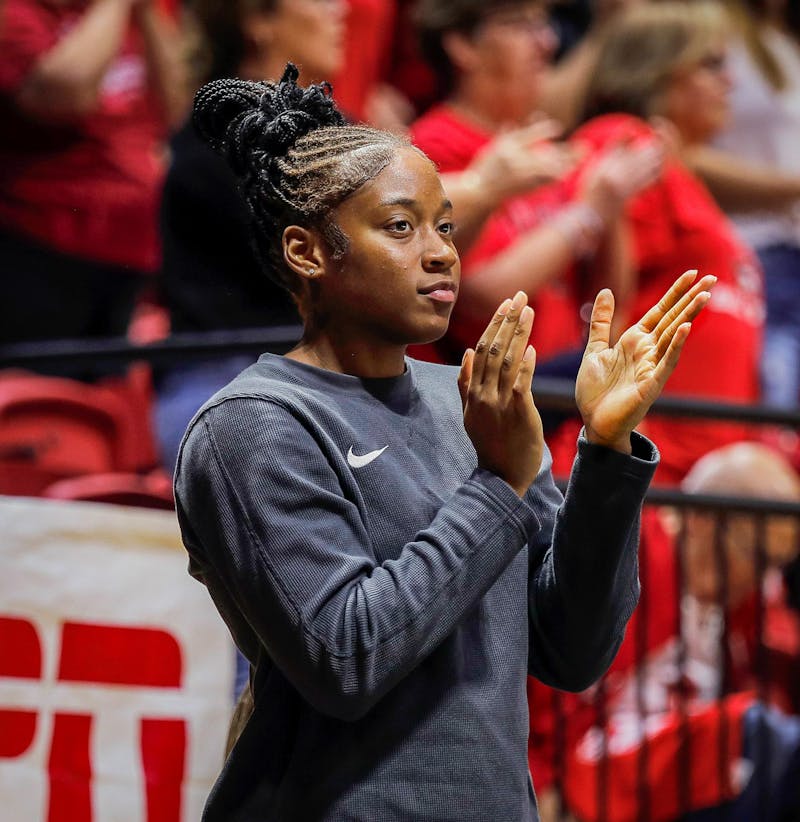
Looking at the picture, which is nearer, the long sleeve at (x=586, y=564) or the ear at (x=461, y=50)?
the long sleeve at (x=586, y=564)

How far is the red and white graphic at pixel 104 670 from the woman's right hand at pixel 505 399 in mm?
1358

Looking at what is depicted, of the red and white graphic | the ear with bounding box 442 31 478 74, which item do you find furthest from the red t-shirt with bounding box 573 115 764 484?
the red and white graphic

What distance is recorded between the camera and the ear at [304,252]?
5.43ft

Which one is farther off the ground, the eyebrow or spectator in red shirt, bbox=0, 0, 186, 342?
spectator in red shirt, bbox=0, 0, 186, 342

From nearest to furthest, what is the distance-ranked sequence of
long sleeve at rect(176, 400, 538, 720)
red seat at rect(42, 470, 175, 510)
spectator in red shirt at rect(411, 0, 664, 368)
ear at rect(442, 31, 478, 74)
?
long sleeve at rect(176, 400, 538, 720)
red seat at rect(42, 470, 175, 510)
spectator in red shirt at rect(411, 0, 664, 368)
ear at rect(442, 31, 478, 74)

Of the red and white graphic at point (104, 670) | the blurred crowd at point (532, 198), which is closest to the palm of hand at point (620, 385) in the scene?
the red and white graphic at point (104, 670)

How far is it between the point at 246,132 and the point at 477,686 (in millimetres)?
663

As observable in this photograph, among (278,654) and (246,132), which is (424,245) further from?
(278,654)

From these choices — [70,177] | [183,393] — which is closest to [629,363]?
[183,393]

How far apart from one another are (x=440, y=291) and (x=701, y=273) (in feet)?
9.09

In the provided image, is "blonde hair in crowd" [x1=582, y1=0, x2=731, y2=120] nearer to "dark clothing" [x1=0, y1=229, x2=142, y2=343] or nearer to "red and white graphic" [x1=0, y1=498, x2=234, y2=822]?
"dark clothing" [x1=0, y1=229, x2=142, y2=343]

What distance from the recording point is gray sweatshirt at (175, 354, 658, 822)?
1491 mm

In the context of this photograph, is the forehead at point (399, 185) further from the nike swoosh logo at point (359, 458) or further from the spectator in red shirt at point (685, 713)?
the spectator in red shirt at point (685, 713)

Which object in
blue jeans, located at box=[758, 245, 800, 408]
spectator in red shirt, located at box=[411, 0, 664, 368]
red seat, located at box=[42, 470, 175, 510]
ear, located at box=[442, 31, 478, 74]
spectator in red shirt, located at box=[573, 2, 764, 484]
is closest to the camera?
red seat, located at box=[42, 470, 175, 510]
